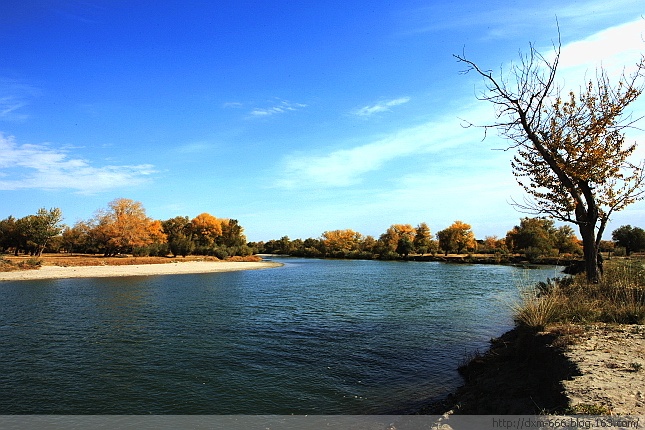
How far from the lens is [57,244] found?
8569 centimetres

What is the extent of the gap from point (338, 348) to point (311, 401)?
4329 mm

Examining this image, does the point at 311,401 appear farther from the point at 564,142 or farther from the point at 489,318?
the point at 489,318

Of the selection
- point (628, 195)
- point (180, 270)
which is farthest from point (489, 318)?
point (180, 270)

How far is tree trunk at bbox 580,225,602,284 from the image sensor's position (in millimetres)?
11581

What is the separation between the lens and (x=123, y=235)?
68.0m

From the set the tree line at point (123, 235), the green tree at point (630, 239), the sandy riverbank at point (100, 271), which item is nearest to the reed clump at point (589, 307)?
the sandy riverbank at point (100, 271)

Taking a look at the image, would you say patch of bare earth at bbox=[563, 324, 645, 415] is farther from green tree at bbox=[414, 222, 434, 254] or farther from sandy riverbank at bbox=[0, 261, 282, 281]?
green tree at bbox=[414, 222, 434, 254]

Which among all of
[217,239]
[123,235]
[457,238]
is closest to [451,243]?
[457,238]

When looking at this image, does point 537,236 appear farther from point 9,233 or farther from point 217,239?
point 9,233

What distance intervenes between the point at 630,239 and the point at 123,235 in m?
84.1

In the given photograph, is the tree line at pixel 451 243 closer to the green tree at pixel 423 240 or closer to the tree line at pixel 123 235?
the green tree at pixel 423 240

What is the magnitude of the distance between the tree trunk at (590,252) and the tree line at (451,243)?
4810 centimetres

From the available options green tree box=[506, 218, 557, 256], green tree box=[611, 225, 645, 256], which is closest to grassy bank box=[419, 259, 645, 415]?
green tree box=[611, 225, 645, 256]

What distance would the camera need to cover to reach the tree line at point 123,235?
212 feet
